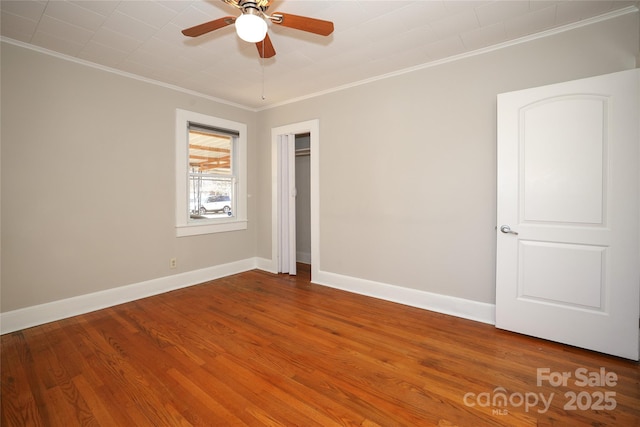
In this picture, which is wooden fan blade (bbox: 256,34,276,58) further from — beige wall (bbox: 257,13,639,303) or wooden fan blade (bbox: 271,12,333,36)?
beige wall (bbox: 257,13,639,303)

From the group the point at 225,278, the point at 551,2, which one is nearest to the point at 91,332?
the point at 225,278

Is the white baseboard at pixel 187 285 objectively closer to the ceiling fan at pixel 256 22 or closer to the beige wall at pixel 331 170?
the beige wall at pixel 331 170

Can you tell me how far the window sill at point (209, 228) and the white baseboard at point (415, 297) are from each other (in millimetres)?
1553

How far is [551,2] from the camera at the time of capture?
2.10 meters

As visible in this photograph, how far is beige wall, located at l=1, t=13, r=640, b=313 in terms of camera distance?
8.58ft

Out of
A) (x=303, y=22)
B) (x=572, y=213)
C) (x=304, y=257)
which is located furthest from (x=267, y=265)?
(x=572, y=213)

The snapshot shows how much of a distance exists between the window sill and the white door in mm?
3571

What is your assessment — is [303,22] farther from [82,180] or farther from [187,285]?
[187,285]

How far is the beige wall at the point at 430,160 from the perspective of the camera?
2496 millimetres

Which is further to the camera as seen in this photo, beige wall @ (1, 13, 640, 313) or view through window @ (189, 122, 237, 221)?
view through window @ (189, 122, 237, 221)

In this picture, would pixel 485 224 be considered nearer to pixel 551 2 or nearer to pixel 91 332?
pixel 551 2

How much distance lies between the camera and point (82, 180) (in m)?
3.03

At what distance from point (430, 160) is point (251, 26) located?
87.4 inches

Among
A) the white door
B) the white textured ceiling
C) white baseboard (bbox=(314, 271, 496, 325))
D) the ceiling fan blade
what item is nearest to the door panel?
the white door
